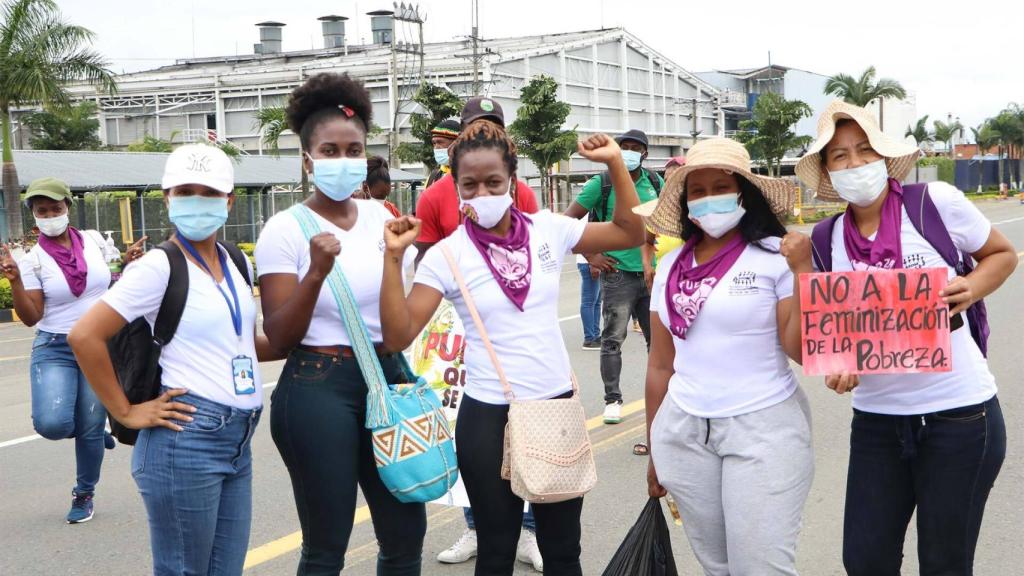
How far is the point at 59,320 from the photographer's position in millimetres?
5996

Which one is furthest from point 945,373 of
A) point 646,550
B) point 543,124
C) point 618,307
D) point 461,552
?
point 543,124

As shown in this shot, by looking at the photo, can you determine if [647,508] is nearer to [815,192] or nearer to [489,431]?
[489,431]

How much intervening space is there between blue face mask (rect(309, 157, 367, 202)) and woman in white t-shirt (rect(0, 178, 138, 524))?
2919 millimetres

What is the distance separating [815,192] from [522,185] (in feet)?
5.22

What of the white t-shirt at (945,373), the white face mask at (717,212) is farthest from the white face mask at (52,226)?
the white t-shirt at (945,373)

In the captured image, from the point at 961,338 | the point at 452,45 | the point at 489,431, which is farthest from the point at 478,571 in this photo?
the point at 452,45

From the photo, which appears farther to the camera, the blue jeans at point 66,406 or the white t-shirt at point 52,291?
the white t-shirt at point 52,291

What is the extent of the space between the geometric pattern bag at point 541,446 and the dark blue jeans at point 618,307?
144 inches

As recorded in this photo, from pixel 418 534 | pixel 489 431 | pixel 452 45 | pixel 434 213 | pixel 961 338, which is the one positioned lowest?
pixel 418 534

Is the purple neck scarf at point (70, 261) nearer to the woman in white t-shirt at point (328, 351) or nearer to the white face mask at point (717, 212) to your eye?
the woman in white t-shirt at point (328, 351)

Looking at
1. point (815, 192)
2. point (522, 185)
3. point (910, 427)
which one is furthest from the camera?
point (522, 185)

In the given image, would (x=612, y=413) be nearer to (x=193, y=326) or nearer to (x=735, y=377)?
(x=735, y=377)

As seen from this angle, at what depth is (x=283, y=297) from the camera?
134 inches

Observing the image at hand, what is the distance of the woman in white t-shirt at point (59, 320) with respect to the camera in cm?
579
